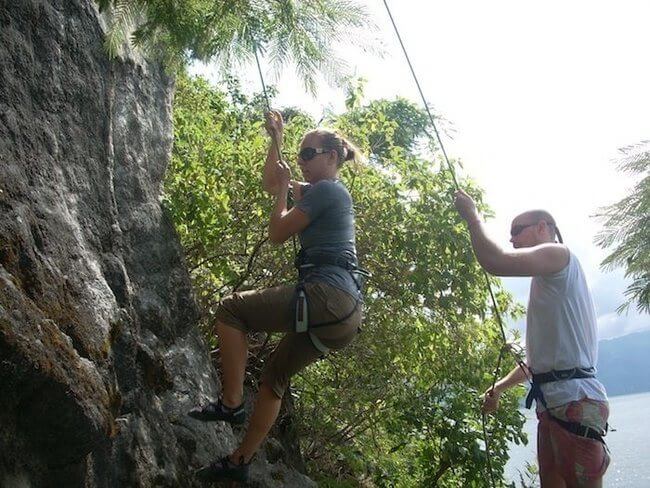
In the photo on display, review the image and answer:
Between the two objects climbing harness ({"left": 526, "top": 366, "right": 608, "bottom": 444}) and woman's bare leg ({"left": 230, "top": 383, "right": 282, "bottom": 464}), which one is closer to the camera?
climbing harness ({"left": 526, "top": 366, "right": 608, "bottom": 444})

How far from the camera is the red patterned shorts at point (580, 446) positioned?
381 cm

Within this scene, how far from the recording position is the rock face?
3.18 m

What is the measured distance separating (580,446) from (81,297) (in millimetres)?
2963

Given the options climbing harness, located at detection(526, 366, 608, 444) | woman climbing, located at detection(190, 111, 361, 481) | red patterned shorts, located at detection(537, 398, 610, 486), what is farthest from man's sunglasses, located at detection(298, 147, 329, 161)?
red patterned shorts, located at detection(537, 398, 610, 486)

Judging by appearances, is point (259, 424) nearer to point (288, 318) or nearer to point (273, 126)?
point (288, 318)

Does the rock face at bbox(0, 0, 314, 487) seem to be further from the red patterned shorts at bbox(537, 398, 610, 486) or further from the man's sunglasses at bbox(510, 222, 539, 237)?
A: the man's sunglasses at bbox(510, 222, 539, 237)

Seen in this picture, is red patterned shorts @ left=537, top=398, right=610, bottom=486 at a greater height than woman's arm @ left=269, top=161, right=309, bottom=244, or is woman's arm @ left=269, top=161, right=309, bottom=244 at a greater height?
woman's arm @ left=269, top=161, right=309, bottom=244

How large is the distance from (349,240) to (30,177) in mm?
1890

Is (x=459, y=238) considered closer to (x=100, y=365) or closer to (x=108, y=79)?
(x=108, y=79)

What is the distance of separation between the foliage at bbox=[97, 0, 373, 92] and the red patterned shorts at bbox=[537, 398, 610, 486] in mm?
2831

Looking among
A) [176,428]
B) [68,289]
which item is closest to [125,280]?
[68,289]

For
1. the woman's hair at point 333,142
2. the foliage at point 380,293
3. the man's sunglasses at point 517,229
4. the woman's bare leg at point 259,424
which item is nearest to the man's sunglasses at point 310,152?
the woman's hair at point 333,142

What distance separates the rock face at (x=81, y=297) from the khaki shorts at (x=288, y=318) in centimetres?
76

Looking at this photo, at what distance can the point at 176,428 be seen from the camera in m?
4.99
